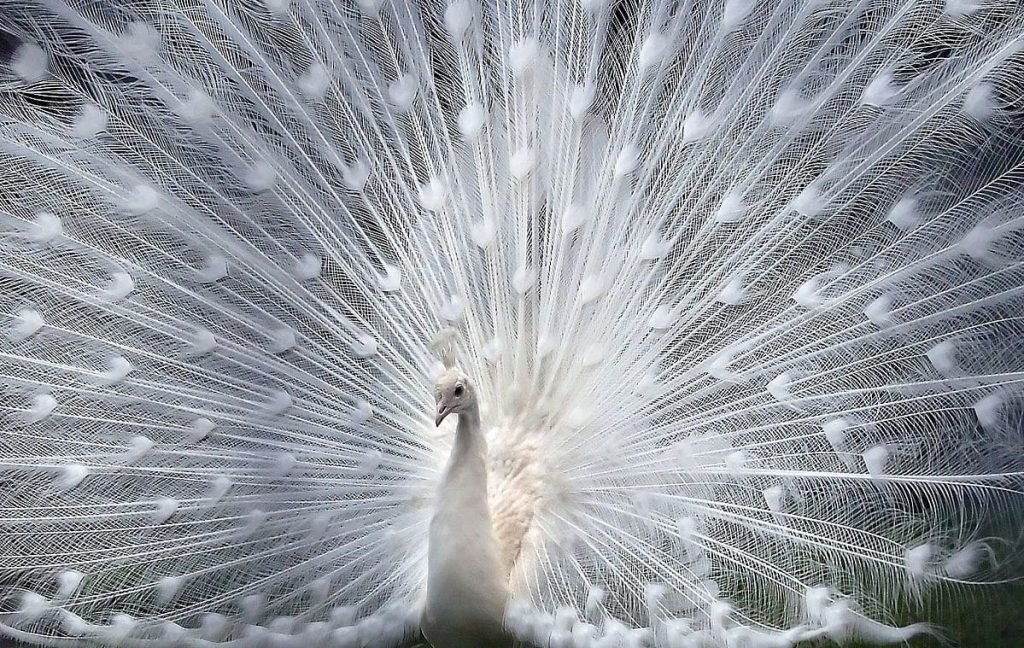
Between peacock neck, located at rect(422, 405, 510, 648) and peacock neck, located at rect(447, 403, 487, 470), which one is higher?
peacock neck, located at rect(447, 403, 487, 470)

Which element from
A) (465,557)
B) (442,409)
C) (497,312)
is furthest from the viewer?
(497,312)

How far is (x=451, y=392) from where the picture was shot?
2.32 metres

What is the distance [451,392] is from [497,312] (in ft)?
1.74

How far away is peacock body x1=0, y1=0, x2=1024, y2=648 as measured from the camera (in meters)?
2.30

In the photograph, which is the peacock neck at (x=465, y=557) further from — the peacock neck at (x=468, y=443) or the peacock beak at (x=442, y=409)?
the peacock beak at (x=442, y=409)

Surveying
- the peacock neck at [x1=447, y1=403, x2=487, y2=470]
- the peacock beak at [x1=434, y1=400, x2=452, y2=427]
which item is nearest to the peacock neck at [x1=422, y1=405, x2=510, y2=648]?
the peacock neck at [x1=447, y1=403, x2=487, y2=470]

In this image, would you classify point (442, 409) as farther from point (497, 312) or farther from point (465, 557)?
point (497, 312)

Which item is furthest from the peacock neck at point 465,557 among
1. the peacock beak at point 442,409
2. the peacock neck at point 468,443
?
the peacock beak at point 442,409

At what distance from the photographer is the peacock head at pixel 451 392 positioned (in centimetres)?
229

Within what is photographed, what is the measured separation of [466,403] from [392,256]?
0.59 m

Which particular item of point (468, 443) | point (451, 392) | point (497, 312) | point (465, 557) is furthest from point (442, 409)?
point (497, 312)

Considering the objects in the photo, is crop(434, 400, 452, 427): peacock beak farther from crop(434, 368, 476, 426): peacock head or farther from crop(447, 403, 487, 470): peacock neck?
crop(447, 403, 487, 470): peacock neck

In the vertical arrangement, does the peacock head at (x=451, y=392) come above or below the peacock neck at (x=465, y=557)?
above

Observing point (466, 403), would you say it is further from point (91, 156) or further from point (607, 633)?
point (91, 156)
